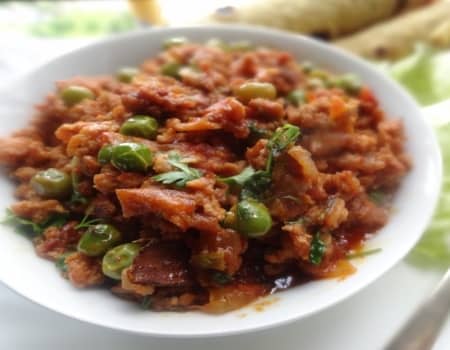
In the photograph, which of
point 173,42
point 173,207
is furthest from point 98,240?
point 173,42

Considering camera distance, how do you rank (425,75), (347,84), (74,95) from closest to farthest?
(74,95) → (347,84) → (425,75)

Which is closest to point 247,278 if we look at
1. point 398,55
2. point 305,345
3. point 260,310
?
point 260,310

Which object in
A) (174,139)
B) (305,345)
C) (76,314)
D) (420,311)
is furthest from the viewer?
(174,139)

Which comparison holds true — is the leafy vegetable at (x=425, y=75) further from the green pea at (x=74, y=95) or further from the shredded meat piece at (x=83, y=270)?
the shredded meat piece at (x=83, y=270)

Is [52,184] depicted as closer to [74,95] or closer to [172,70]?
[74,95]

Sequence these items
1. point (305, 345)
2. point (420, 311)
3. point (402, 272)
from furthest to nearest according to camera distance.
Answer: point (402, 272) → point (305, 345) → point (420, 311)

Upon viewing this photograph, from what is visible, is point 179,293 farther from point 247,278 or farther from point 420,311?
point 420,311

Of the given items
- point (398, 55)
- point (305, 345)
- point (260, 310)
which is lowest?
point (305, 345)
